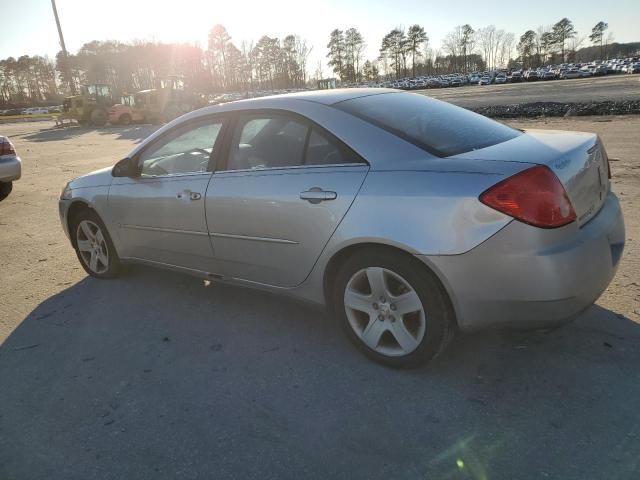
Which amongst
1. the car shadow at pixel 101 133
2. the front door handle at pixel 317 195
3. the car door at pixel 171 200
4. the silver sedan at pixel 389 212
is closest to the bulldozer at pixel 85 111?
the car shadow at pixel 101 133

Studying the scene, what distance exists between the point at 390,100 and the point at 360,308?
1439 millimetres

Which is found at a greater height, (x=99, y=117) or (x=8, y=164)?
(x=8, y=164)

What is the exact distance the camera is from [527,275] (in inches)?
90.0

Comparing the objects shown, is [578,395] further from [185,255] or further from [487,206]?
[185,255]

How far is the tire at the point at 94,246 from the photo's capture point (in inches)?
176

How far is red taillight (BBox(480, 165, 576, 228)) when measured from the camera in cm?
227

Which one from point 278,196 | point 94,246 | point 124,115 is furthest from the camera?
point 124,115

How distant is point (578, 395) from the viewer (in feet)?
8.21

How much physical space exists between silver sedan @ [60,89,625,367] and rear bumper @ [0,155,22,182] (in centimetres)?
595

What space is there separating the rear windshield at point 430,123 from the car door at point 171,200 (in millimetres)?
1156

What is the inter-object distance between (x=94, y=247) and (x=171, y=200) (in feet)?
4.65

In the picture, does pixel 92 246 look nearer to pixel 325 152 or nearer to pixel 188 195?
pixel 188 195

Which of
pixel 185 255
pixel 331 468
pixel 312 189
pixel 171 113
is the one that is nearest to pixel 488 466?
pixel 331 468

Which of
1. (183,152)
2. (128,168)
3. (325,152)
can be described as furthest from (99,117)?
(325,152)
